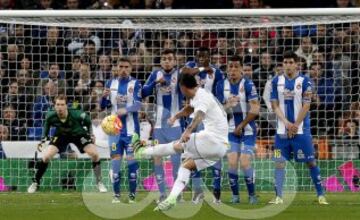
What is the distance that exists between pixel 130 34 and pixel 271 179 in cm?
389

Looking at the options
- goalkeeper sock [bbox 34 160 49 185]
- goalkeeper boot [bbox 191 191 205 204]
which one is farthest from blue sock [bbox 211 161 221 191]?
goalkeeper sock [bbox 34 160 49 185]

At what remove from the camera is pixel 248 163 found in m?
16.7

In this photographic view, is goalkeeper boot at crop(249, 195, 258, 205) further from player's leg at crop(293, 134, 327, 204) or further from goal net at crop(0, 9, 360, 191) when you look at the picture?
goal net at crop(0, 9, 360, 191)

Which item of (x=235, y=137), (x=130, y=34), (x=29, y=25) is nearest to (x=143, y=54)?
(x=130, y=34)

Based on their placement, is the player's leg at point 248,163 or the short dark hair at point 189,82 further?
the player's leg at point 248,163

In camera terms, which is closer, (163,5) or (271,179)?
(271,179)

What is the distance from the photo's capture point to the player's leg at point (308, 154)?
53.4 ft

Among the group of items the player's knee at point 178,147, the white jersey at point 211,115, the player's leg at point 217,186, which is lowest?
the player's leg at point 217,186

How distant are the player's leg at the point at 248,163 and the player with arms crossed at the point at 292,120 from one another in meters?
0.40

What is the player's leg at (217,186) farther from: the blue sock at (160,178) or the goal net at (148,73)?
the goal net at (148,73)

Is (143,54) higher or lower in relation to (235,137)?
higher

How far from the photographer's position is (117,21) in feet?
59.9

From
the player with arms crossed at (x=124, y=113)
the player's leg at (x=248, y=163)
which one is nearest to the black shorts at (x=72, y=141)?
the player with arms crossed at (x=124, y=113)

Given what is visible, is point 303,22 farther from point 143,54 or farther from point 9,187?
point 9,187
